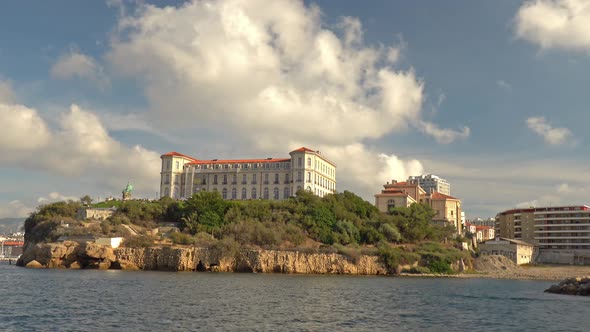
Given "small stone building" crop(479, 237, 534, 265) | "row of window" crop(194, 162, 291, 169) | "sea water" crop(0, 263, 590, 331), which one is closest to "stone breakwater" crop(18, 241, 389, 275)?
"sea water" crop(0, 263, 590, 331)

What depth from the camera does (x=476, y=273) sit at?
86688mm

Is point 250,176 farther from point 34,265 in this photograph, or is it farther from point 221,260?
point 34,265

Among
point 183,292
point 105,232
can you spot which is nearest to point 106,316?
point 183,292

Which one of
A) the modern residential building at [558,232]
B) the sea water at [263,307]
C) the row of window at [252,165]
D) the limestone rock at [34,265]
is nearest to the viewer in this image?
the sea water at [263,307]

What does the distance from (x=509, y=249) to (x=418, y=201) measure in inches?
911

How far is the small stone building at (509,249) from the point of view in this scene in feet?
345

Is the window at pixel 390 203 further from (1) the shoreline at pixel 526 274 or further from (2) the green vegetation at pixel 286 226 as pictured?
(1) the shoreline at pixel 526 274

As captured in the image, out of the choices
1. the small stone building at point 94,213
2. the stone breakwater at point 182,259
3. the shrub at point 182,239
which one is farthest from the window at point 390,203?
the small stone building at point 94,213

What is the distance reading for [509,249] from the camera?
106 meters

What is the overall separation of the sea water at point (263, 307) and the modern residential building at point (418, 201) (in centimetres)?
5712

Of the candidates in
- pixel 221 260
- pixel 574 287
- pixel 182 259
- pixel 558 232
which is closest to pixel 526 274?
pixel 574 287

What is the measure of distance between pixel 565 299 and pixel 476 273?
38286mm

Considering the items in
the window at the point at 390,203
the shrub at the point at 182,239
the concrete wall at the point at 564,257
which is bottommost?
the concrete wall at the point at 564,257

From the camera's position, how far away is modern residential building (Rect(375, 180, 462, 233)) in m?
112
